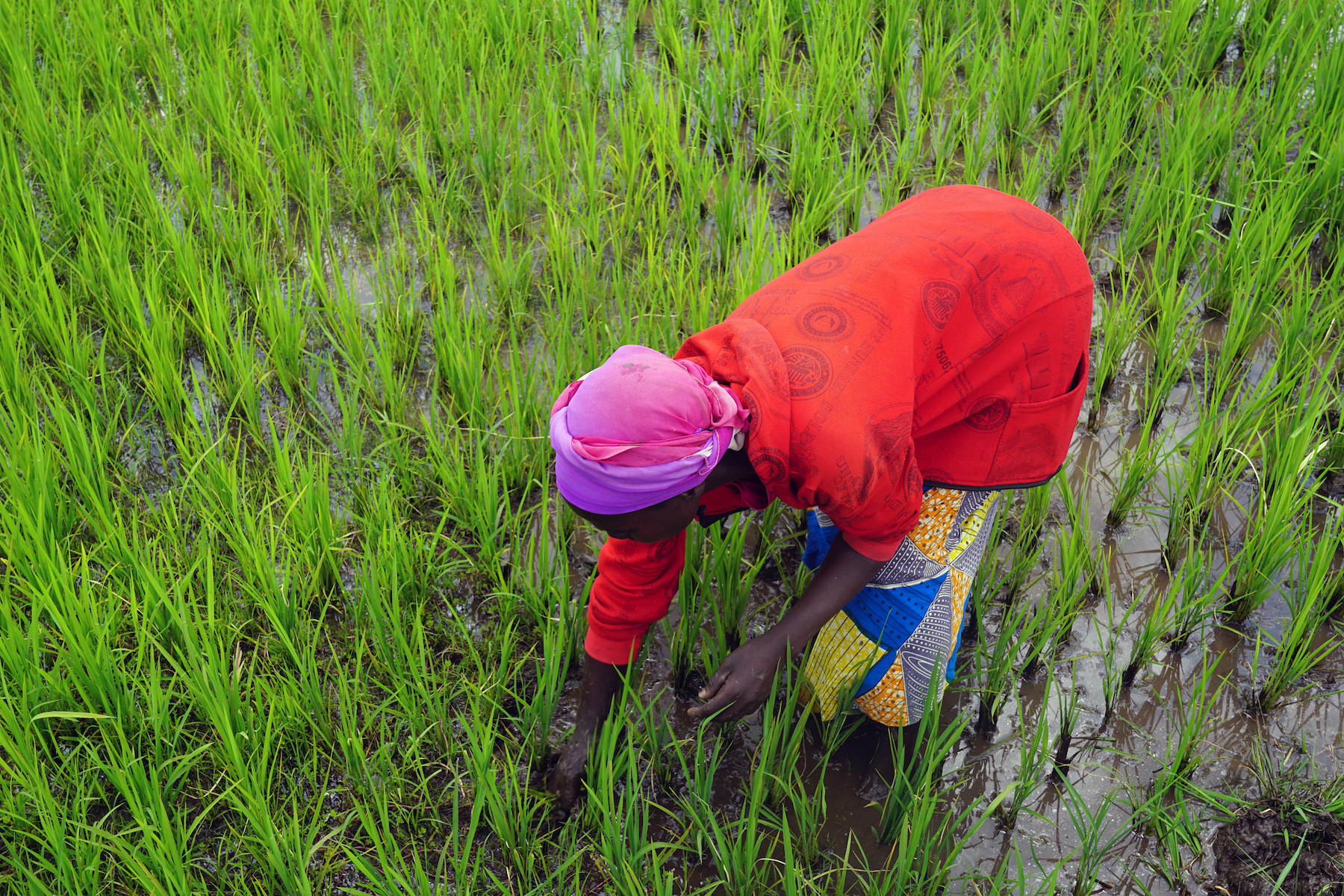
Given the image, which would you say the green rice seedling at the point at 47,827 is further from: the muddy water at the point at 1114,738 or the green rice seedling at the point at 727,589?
the green rice seedling at the point at 727,589

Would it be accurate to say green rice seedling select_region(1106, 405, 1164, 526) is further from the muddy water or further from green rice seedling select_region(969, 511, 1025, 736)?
green rice seedling select_region(969, 511, 1025, 736)

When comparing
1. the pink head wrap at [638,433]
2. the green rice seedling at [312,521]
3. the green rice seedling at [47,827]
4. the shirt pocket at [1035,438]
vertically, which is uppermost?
the pink head wrap at [638,433]

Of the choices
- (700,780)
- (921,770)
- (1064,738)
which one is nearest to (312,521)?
(700,780)

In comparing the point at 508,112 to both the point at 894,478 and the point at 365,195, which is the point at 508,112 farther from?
the point at 894,478

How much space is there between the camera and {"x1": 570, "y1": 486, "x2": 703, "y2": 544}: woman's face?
1254 mm

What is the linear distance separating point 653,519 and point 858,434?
31 cm

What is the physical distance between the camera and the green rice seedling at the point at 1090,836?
1.46 meters

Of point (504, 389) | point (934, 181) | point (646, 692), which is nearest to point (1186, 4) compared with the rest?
point (934, 181)

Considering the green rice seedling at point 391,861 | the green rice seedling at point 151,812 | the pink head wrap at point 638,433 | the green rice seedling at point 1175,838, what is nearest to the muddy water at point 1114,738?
the green rice seedling at point 1175,838

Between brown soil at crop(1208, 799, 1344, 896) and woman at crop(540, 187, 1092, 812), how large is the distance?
21.9 inches

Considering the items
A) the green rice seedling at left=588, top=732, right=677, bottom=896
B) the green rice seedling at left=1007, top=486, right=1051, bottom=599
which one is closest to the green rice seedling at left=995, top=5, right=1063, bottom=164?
the green rice seedling at left=1007, top=486, right=1051, bottom=599

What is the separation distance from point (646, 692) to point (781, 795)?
0.34 m

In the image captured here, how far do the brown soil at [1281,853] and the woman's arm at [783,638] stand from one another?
0.85 metres

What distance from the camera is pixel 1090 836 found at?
4.83 feet
